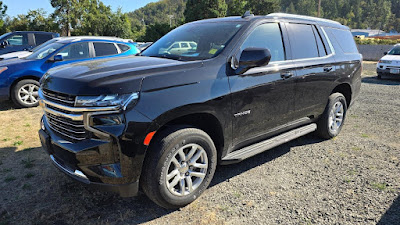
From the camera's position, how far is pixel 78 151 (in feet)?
8.04

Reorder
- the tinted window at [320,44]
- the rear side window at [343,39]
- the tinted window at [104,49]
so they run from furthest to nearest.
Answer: the tinted window at [104,49] < the rear side window at [343,39] < the tinted window at [320,44]

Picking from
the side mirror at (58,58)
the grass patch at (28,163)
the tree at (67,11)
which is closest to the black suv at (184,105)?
the grass patch at (28,163)

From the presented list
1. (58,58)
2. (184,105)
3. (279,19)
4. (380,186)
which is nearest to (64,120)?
(184,105)

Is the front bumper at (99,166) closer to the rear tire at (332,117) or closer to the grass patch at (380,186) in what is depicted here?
the grass patch at (380,186)

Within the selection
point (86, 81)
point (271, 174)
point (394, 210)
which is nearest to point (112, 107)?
point (86, 81)

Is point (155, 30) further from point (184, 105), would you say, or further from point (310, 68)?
point (184, 105)

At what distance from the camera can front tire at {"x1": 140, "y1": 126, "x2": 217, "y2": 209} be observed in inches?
102

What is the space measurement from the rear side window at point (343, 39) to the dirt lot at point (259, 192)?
161cm

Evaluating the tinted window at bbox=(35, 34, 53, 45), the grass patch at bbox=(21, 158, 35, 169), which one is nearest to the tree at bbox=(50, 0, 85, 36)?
the tinted window at bbox=(35, 34, 53, 45)

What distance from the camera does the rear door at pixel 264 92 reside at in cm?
316

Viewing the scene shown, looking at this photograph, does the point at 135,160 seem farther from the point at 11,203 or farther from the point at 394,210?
the point at 394,210

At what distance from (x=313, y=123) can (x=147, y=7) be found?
528ft

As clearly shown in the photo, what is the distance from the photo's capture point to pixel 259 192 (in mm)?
3252

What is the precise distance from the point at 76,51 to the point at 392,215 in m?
7.35
